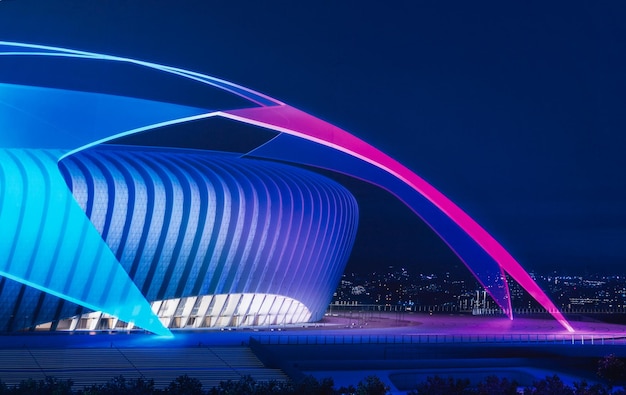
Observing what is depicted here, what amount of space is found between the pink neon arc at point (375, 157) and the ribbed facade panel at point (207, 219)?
11.4ft

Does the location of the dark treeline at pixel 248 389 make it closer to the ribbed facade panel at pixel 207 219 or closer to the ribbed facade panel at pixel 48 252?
the ribbed facade panel at pixel 48 252

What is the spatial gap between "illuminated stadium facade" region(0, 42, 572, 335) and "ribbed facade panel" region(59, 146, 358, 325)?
2.5 inches

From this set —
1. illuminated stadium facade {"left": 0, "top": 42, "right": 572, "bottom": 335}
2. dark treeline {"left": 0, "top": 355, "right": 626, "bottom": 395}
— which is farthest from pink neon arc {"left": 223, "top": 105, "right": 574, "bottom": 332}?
dark treeline {"left": 0, "top": 355, "right": 626, "bottom": 395}

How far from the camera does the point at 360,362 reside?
27.2 metres

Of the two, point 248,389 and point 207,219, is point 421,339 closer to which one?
point 207,219

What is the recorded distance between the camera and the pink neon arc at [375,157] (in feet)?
115

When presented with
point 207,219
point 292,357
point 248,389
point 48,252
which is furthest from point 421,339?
point 48,252

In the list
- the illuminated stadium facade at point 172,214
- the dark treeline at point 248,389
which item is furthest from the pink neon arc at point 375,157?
the dark treeline at point 248,389

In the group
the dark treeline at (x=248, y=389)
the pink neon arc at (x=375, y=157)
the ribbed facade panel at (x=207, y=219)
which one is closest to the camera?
the dark treeline at (x=248, y=389)

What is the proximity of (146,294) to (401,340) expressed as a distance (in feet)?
39.9

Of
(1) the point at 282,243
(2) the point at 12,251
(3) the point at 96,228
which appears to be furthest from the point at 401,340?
(2) the point at 12,251

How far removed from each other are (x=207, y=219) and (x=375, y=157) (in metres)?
9.09

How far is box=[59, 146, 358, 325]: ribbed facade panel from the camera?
108ft

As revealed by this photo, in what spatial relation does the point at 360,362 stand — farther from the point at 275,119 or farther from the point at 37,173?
the point at 37,173
